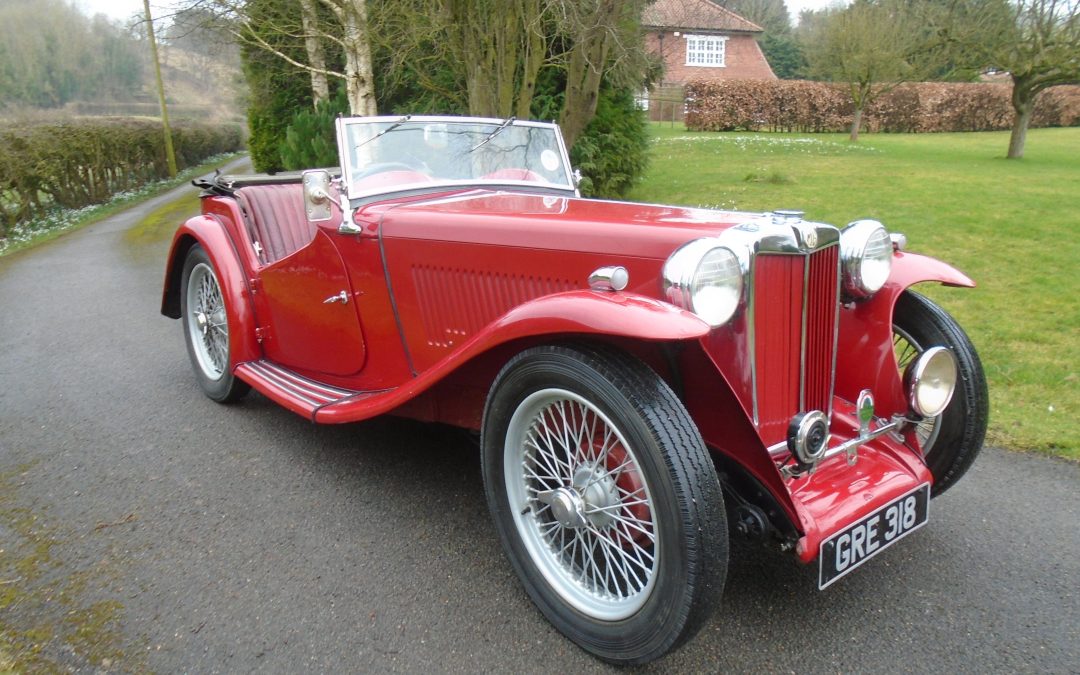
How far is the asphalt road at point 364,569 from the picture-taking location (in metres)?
2.19

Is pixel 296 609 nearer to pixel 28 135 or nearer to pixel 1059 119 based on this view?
pixel 28 135

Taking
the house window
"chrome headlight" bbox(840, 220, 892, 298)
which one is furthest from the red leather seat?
the house window

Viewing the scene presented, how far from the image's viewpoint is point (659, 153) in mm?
19109

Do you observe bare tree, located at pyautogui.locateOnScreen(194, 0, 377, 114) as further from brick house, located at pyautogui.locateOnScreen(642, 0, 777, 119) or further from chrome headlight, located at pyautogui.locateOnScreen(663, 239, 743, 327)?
brick house, located at pyautogui.locateOnScreen(642, 0, 777, 119)

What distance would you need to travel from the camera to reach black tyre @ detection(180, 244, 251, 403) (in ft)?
13.9

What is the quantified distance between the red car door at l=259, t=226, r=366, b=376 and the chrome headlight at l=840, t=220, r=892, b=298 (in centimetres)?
203

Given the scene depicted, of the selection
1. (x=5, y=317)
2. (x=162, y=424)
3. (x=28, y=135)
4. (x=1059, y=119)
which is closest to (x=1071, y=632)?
(x=162, y=424)

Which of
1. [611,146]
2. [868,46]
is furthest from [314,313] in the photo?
[868,46]

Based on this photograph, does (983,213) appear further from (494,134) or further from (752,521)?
(752,521)

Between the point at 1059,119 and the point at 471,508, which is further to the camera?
the point at 1059,119

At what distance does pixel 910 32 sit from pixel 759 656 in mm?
23507

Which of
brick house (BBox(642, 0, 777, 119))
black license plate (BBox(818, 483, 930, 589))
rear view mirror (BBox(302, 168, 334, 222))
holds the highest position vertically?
brick house (BBox(642, 0, 777, 119))

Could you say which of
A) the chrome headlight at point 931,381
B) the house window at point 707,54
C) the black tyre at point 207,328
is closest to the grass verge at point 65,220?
the black tyre at point 207,328

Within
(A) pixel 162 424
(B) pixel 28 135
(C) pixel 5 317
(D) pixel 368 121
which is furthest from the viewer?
(B) pixel 28 135
